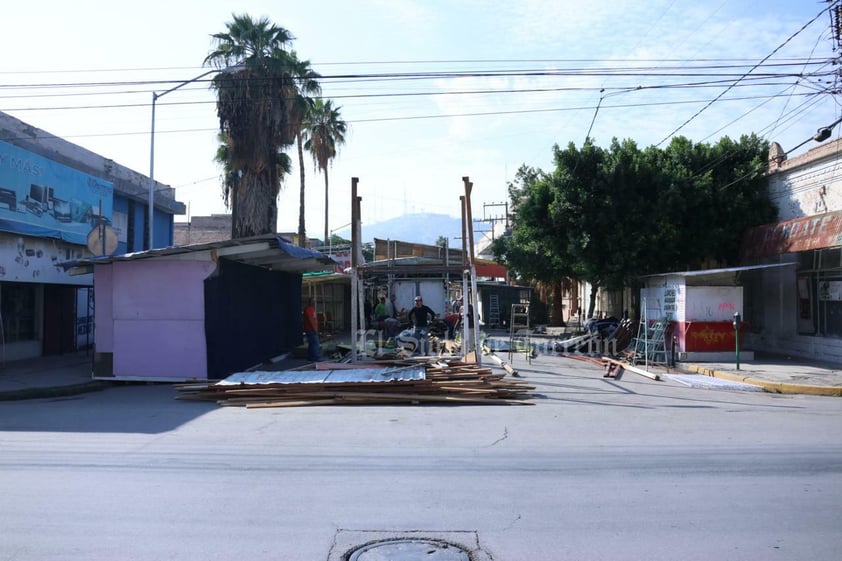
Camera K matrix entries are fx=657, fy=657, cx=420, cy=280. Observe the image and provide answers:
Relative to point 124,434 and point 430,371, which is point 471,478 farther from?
point 430,371

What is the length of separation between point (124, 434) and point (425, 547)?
5588 millimetres

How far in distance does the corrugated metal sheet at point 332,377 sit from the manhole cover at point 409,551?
22.7 ft

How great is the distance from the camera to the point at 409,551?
4.75 meters

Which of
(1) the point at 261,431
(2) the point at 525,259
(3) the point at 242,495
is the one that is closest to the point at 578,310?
(2) the point at 525,259

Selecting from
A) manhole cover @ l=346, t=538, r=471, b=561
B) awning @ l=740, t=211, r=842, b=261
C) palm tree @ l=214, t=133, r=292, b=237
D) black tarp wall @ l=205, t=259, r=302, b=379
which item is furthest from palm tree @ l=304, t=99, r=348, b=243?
manhole cover @ l=346, t=538, r=471, b=561

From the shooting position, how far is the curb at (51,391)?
12469 millimetres

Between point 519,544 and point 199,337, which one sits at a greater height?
point 199,337

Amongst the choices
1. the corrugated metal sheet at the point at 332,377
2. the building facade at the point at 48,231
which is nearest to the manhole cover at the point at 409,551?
the corrugated metal sheet at the point at 332,377

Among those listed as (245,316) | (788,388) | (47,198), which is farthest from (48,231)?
(788,388)

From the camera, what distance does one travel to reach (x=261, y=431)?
9070 mm

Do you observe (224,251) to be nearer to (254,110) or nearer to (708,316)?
(254,110)

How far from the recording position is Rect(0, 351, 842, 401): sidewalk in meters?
13.1

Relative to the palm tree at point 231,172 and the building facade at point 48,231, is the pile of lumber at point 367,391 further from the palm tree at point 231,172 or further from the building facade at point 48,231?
the palm tree at point 231,172

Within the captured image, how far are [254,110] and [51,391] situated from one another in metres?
12.7
